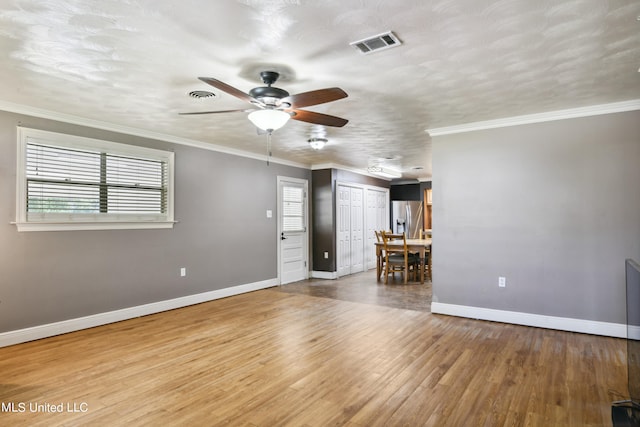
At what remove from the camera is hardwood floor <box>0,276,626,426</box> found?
2273 millimetres

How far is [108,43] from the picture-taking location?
235 cm

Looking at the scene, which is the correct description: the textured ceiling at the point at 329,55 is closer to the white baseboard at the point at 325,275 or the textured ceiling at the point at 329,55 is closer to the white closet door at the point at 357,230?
the white baseboard at the point at 325,275

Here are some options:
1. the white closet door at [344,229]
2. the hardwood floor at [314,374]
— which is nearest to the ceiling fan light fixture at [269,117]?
the hardwood floor at [314,374]

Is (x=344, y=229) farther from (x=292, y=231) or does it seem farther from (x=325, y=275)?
(x=292, y=231)

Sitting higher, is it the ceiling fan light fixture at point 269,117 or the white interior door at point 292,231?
the ceiling fan light fixture at point 269,117

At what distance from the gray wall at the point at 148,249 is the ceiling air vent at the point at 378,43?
3325 mm

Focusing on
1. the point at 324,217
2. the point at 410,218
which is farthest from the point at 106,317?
the point at 410,218

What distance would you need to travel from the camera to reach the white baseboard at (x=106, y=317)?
3617 millimetres

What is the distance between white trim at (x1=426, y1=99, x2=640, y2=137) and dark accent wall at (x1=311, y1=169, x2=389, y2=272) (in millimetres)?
2999

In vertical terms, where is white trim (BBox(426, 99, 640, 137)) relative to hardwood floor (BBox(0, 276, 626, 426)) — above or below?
above

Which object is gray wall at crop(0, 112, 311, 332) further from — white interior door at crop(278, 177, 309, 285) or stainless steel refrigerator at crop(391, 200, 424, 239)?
stainless steel refrigerator at crop(391, 200, 424, 239)

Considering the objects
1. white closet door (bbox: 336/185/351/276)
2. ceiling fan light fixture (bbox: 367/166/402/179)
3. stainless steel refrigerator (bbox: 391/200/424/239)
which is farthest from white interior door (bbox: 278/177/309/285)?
stainless steel refrigerator (bbox: 391/200/424/239)

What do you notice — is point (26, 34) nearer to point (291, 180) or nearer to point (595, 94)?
point (595, 94)

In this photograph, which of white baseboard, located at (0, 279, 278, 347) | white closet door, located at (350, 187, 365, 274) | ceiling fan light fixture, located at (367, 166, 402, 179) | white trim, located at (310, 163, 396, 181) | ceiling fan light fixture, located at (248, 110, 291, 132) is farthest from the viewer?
white closet door, located at (350, 187, 365, 274)
